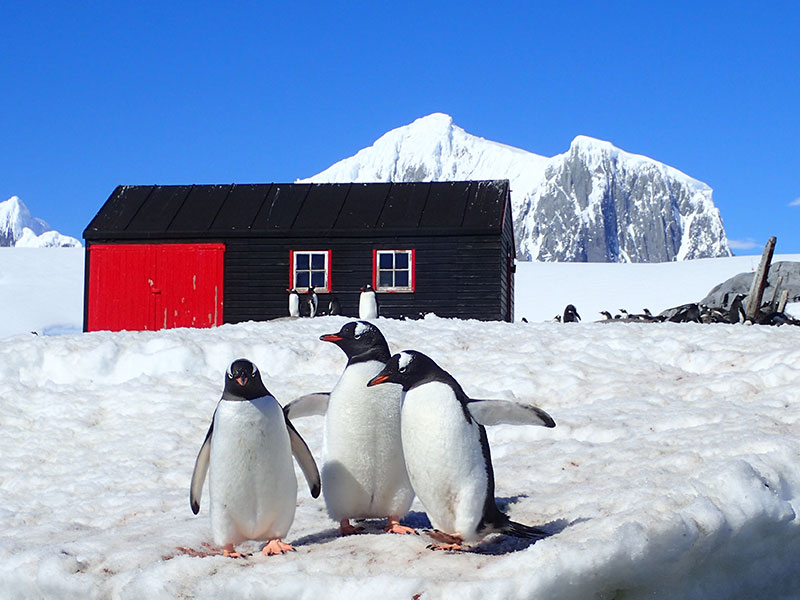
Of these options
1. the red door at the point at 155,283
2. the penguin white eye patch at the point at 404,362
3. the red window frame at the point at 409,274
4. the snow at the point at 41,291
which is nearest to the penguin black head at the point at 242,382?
the penguin white eye patch at the point at 404,362

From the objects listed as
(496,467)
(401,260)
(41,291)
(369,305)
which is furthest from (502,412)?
(41,291)

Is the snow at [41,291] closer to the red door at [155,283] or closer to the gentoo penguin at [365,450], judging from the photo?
the red door at [155,283]

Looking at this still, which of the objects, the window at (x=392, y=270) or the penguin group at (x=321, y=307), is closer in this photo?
the penguin group at (x=321, y=307)

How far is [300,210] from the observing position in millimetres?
21156

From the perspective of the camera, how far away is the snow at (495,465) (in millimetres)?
3410

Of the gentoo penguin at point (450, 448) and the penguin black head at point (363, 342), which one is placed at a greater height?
the penguin black head at point (363, 342)

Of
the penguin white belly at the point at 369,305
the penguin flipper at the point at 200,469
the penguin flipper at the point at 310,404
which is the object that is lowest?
the penguin flipper at the point at 200,469

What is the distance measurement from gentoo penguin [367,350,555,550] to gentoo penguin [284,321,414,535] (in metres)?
0.34

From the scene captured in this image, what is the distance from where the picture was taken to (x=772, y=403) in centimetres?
634

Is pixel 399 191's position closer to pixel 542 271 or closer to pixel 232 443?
pixel 232 443

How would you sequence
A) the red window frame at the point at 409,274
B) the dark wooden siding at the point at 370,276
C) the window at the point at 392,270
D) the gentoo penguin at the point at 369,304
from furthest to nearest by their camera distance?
the window at the point at 392,270 < the red window frame at the point at 409,274 < the dark wooden siding at the point at 370,276 < the gentoo penguin at the point at 369,304

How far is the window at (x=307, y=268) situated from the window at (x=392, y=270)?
1369mm

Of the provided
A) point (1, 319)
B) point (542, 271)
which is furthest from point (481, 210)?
point (542, 271)

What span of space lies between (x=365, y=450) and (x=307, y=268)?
16622 mm
